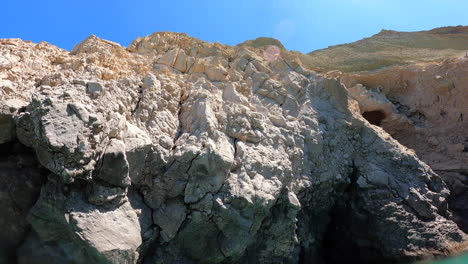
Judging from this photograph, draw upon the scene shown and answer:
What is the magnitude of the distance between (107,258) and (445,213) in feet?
42.8

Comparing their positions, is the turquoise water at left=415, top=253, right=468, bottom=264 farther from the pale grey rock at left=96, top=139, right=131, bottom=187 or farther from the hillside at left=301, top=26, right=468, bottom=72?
the hillside at left=301, top=26, right=468, bottom=72

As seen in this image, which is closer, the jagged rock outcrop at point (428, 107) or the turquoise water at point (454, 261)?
the turquoise water at point (454, 261)

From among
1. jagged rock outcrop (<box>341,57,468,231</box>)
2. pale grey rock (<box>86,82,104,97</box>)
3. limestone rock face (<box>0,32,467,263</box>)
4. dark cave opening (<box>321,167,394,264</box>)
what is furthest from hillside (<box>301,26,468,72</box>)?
pale grey rock (<box>86,82,104,97</box>)

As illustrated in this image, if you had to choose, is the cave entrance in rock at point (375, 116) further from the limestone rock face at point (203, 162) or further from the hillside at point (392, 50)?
the limestone rock face at point (203, 162)

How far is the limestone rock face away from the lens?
8.06 meters

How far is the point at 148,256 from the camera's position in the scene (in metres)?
9.34

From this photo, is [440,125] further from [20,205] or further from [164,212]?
[20,205]

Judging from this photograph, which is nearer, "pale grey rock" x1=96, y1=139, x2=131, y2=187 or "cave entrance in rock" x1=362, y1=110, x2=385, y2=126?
"pale grey rock" x1=96, y1=139, x2=131, y2=187

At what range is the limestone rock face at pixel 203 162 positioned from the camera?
8062 mm

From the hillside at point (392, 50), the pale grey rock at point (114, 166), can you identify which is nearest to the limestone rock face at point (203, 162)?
the pale grey rock at point (114, 166)

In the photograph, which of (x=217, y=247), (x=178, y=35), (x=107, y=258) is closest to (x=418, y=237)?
(x=217, y=247)

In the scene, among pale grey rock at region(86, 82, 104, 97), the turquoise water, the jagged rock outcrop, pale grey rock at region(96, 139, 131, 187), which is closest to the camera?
pale grey rock at region(96, 139, 131, 187)

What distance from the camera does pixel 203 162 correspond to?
994 cm

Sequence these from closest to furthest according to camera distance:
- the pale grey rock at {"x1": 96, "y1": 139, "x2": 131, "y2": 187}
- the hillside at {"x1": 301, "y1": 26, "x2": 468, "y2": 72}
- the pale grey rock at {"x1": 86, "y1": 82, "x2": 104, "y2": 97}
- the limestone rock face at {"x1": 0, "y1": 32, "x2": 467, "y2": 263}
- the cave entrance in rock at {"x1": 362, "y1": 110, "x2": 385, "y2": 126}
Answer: the limestone rock face at {"x1": 0, "y1": 32, "x2": 467, "y2": 263}, the pale grey rock at {"x1": 96, "y1": 139, "x2": 131, "y2": 187}, the pale grey rock at {"x1": 86, "y1": 82, "x2": 104, "y2": 97}, the cave entrance in rock at {"x1": 362, "y1": 110, "x2": 385, "y2": 126}, the hillside at {"x1": 301, "y1": 26, "x2": 468, "y2": 72}
